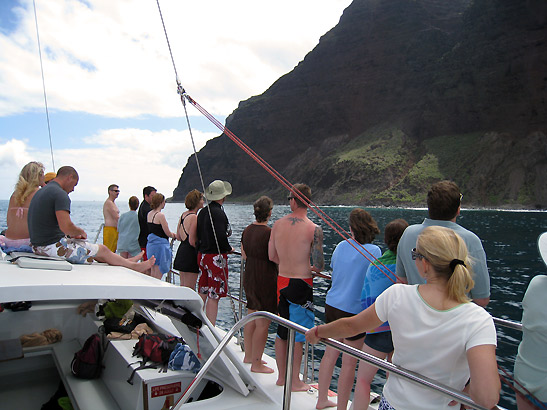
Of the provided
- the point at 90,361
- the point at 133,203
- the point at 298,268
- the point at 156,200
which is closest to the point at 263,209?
the point at 298,268

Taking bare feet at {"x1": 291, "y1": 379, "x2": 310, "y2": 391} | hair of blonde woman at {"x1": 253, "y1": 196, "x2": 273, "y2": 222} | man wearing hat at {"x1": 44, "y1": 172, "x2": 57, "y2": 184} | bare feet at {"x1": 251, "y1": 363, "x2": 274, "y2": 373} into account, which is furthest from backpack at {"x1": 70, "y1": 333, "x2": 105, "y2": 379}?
man wearing hat at {"x1": 44, "y1": 172, "x2": 57, "y2": 184}

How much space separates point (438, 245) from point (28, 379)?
150 inches

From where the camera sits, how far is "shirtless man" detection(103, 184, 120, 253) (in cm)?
735

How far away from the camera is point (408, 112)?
12600 cm

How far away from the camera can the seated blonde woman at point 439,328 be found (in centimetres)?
166


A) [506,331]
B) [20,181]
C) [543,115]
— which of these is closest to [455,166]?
[543,115]

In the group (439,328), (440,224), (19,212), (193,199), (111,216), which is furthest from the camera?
(111,216)

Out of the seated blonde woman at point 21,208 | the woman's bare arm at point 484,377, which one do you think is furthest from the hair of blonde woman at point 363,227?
the seated blonde woman at point 21,208

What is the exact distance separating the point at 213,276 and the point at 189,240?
0.61 meters

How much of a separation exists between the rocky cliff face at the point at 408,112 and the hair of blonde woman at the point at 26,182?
95.5m

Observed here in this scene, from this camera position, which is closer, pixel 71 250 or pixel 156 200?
pixel 71 250

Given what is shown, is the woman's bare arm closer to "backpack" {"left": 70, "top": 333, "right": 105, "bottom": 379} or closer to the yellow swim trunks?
"backpack" {"left": 70, "top": 333, "right": 105, "bottom": 379}

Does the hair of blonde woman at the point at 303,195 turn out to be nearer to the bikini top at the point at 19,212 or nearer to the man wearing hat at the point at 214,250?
the man wearing hat at the point at 214,250

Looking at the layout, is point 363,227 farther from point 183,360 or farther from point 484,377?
point 484,377
